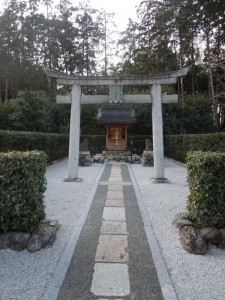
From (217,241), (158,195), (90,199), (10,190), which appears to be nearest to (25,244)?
(10,190)

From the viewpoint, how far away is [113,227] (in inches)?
190

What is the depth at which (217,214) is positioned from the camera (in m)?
4.01

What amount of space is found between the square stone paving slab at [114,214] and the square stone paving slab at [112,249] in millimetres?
920

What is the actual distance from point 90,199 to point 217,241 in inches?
150

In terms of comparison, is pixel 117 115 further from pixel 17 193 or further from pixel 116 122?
pixel 17 193

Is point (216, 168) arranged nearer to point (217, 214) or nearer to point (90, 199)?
point (217, 214)

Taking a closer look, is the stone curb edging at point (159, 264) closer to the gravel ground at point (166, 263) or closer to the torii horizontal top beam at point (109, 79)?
the gravel ground at point (166, 263)

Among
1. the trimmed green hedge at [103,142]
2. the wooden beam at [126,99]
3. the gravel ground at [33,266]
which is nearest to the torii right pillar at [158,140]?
the wooden beam at [126,99]

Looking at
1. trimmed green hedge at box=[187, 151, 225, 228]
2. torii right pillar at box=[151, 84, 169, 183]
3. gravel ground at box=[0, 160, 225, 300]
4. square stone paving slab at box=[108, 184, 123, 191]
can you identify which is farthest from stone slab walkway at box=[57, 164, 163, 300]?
torii right pillar at box=[151, 84, 169, 183]

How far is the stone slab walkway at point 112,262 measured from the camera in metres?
2.85

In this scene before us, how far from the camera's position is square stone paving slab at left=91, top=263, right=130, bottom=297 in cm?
284

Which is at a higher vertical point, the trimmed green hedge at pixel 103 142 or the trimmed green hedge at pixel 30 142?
the trimmed green hedge at pixel 103 142

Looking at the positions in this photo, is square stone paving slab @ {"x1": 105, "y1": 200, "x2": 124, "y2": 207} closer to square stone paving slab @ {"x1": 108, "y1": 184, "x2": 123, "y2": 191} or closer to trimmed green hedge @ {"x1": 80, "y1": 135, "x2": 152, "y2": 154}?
square stone paving slab @ {"x1": 108, "y1": 184, "x2": 123, "y2": 191}

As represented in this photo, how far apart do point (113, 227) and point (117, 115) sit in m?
16.8
